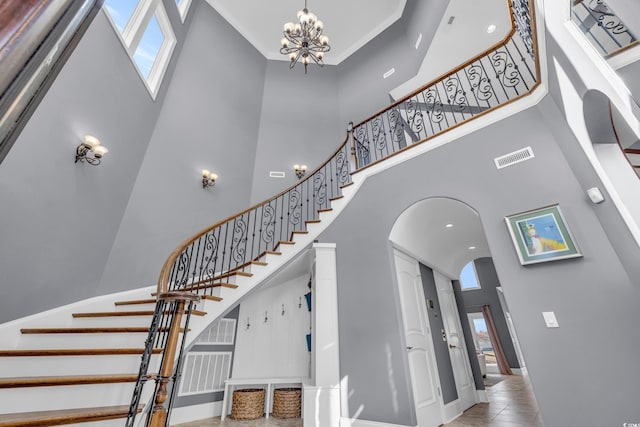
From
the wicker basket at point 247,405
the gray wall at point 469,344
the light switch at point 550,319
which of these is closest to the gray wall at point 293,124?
the wicker basket at point 247,405

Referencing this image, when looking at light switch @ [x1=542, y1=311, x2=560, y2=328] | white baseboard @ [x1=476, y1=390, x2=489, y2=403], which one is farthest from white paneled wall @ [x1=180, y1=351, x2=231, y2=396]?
light switch @ [x1=542, y1=311, x2=560, y2=328]

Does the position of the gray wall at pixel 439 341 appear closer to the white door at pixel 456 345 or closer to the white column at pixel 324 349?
the white door at pixel 456 345

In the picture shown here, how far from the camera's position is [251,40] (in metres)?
7.59

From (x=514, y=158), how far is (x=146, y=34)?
5.62 meters

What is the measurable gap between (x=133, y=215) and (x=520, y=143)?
499 cm

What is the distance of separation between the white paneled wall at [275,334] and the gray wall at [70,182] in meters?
2.28

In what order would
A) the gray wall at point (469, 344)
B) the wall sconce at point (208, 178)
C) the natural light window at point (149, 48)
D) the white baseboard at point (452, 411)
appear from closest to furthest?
the white baseboard at point (452, 411) → the natural light window at point (149, 48) → the gray wall at point (469, 344) → the wall sconce at point (208, 178)

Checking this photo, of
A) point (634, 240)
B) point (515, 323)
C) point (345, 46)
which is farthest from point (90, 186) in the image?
point (345, 46)

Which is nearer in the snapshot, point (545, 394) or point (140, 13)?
point (545, 394)

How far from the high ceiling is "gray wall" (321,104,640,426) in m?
5.76

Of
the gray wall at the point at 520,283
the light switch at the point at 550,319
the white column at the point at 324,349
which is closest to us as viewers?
the gray wall at the point at 520,283

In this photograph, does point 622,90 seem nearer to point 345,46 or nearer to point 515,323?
point 515,323

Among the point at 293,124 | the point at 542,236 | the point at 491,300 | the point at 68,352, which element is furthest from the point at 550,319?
the point at 491,300

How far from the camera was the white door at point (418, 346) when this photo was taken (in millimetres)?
3102
